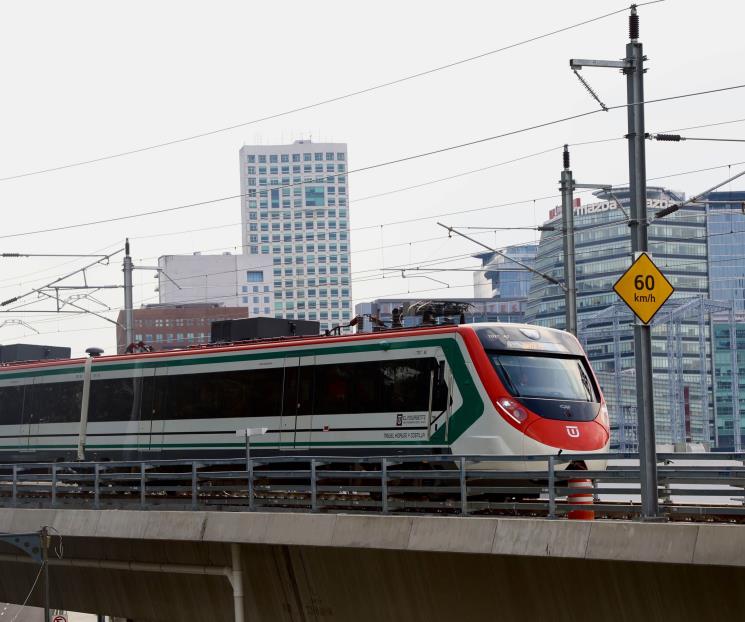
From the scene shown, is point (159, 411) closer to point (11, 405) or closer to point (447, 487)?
point (11, 405)

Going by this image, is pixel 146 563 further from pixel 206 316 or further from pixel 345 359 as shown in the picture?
pixel 206 316

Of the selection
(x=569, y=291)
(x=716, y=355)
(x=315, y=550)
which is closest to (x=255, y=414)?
(x=315, y=550)

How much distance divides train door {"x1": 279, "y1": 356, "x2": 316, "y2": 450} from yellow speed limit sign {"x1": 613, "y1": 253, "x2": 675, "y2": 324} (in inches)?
339

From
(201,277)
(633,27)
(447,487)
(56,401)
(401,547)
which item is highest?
(201,277)

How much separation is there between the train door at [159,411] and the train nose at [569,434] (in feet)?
29.1

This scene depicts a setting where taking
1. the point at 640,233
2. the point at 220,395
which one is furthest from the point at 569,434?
the point at 220,395

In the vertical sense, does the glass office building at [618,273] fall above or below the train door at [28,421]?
above

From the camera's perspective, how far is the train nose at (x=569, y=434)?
61.6 ft

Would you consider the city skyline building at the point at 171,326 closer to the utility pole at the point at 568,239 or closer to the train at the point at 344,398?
the train at the point at 344,398

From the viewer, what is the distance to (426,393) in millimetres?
19969

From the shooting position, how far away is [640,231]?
47.9 ft

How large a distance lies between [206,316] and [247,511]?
14794 centimetres

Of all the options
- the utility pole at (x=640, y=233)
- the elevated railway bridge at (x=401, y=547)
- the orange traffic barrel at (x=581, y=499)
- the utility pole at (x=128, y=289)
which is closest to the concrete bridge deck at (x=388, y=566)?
the elevated railway bridge at (x=401, y=547)

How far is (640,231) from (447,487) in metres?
4.10
